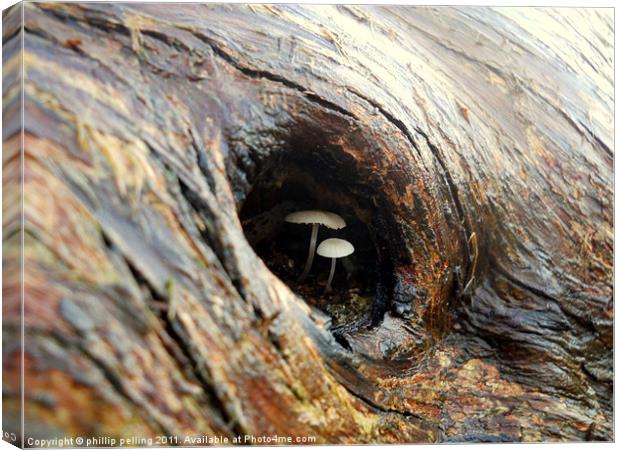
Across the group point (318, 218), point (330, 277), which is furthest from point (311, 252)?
point (318, 218)

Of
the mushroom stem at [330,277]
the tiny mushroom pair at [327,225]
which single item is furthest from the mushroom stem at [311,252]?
the mushroom stem at [330,277]

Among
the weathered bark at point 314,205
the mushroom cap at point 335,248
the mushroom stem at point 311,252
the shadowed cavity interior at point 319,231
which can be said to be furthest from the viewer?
the mushroom stem at point 311,252

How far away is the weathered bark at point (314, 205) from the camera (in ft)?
7.59

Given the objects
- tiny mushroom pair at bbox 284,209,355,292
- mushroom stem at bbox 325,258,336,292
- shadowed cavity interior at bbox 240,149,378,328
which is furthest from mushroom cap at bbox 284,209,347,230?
mushroom stem at bbox 325,258,336,292

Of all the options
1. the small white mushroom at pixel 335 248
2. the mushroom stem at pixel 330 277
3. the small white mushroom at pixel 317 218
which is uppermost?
the small white mushroom at pixel 317 218

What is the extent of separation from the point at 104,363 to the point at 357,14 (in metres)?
2.21

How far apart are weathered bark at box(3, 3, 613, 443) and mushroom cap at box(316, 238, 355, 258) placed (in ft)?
0.62

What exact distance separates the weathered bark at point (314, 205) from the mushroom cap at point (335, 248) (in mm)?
189

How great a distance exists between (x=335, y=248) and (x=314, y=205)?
315 millimetres

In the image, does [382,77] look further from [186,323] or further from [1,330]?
[1,330]

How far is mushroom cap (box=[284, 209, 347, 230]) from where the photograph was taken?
3.28 meters

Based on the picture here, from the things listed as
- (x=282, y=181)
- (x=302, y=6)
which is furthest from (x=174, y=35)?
(x=282, y=181)

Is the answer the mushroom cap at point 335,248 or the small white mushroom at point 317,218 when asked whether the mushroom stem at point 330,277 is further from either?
the small white mushroom at point 317,218

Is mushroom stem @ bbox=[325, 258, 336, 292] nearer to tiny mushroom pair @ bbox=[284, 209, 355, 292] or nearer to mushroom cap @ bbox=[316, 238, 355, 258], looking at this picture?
tiny mushroom pair @ bbox=[284, 209, 355, 292]
